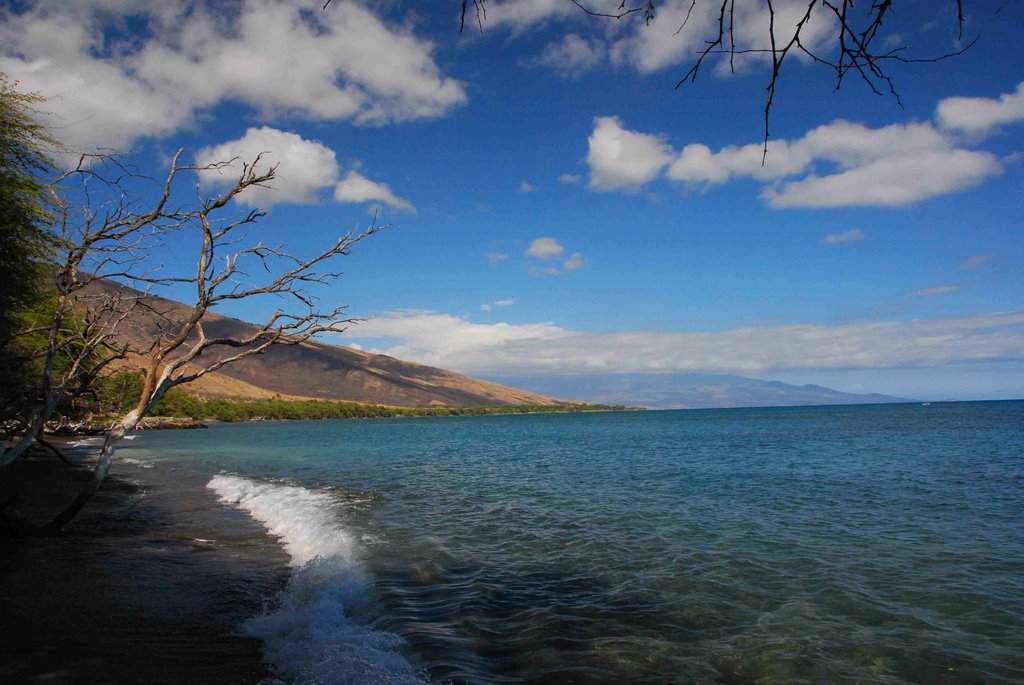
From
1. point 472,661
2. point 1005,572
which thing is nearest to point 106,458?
point 472,661

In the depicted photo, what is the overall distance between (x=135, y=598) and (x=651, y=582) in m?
8.64

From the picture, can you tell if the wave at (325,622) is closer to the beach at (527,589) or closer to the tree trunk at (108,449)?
the beach at (527,589)


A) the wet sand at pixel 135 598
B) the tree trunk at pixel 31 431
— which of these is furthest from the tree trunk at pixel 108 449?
the wet sand at pixel 135 598

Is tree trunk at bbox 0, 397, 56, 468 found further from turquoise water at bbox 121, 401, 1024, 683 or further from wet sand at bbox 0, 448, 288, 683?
turquoise water at bbox 121, 401, 1024, 683

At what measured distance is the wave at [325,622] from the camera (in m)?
6.82

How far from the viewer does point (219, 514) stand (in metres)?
18.0

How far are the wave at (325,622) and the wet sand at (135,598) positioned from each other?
317 millimetres

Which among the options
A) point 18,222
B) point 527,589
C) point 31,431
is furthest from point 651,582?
point 18,222

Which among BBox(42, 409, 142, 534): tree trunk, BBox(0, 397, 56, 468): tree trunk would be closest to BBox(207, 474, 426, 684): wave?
BBox(42, 409, 142, 534): tree trunk

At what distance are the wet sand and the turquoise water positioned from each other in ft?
2.21

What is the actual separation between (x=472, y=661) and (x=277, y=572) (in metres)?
5.80

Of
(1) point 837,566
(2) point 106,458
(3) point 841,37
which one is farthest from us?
(1) point 837,566

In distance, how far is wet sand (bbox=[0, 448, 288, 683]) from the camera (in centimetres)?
654

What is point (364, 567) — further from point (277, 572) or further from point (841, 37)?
point (841, 37)
